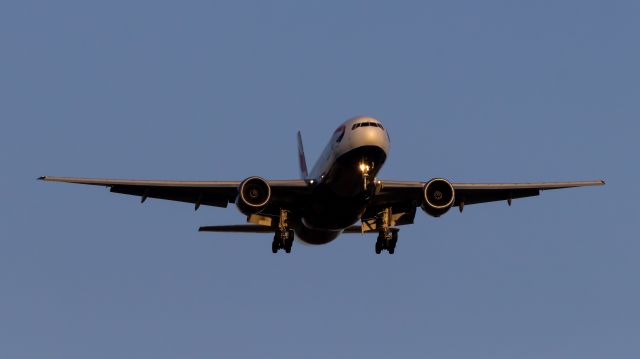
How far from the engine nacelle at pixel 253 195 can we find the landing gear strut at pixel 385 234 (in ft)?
20.0

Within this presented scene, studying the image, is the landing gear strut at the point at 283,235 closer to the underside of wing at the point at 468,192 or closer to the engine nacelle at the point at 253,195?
the engine nacelle at the point at 253,195

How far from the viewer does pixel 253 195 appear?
48.1 meters

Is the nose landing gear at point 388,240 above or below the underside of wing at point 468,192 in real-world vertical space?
below

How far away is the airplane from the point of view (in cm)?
4622

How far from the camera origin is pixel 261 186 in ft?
158

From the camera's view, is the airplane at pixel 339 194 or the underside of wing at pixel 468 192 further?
the underside of wing at pixel 468 192

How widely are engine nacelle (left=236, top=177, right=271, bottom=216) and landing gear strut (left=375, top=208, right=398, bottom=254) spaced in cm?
611

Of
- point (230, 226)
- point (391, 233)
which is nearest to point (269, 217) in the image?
point (230, 226)

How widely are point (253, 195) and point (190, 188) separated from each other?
10.0 ft

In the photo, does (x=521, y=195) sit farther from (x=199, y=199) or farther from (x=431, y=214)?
(x=199, y=199)

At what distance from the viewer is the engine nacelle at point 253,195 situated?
1874 inches

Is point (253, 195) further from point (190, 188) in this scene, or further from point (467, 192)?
point (467, 192)

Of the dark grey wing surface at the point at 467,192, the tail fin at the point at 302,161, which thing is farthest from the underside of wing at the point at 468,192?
the tail fin at the point at 302,161

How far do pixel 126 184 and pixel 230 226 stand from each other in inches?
235
